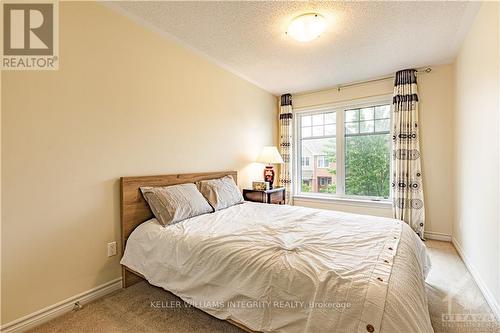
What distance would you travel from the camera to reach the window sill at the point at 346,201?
3.62 metres

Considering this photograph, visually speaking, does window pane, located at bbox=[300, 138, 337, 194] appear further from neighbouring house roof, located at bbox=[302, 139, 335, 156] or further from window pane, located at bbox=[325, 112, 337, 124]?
window pane, located at bbox=[325, 112, 337, 124]

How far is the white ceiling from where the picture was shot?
2.00m

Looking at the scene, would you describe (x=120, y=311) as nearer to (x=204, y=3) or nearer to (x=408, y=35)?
(x=204, y=3)

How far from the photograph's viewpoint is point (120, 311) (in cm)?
174

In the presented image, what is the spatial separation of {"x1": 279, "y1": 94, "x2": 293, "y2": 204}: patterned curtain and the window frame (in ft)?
0.50

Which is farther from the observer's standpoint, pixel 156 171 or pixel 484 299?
pixel 156 171

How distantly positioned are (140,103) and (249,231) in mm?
1577

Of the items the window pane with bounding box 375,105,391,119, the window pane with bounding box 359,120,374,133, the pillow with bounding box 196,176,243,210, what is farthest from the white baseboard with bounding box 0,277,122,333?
the window pane with bounding box 375,105,391,119

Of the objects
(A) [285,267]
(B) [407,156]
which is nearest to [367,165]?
(B) [407,156]

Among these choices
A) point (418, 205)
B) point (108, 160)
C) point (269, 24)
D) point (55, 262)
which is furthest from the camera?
point (418, 205)

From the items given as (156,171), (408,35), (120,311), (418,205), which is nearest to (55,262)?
(120,311)

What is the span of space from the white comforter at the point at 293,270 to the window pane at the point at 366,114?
232cm

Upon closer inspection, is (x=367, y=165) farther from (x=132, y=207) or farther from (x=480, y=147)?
(x=132, y=207)

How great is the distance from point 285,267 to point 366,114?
3.40m
